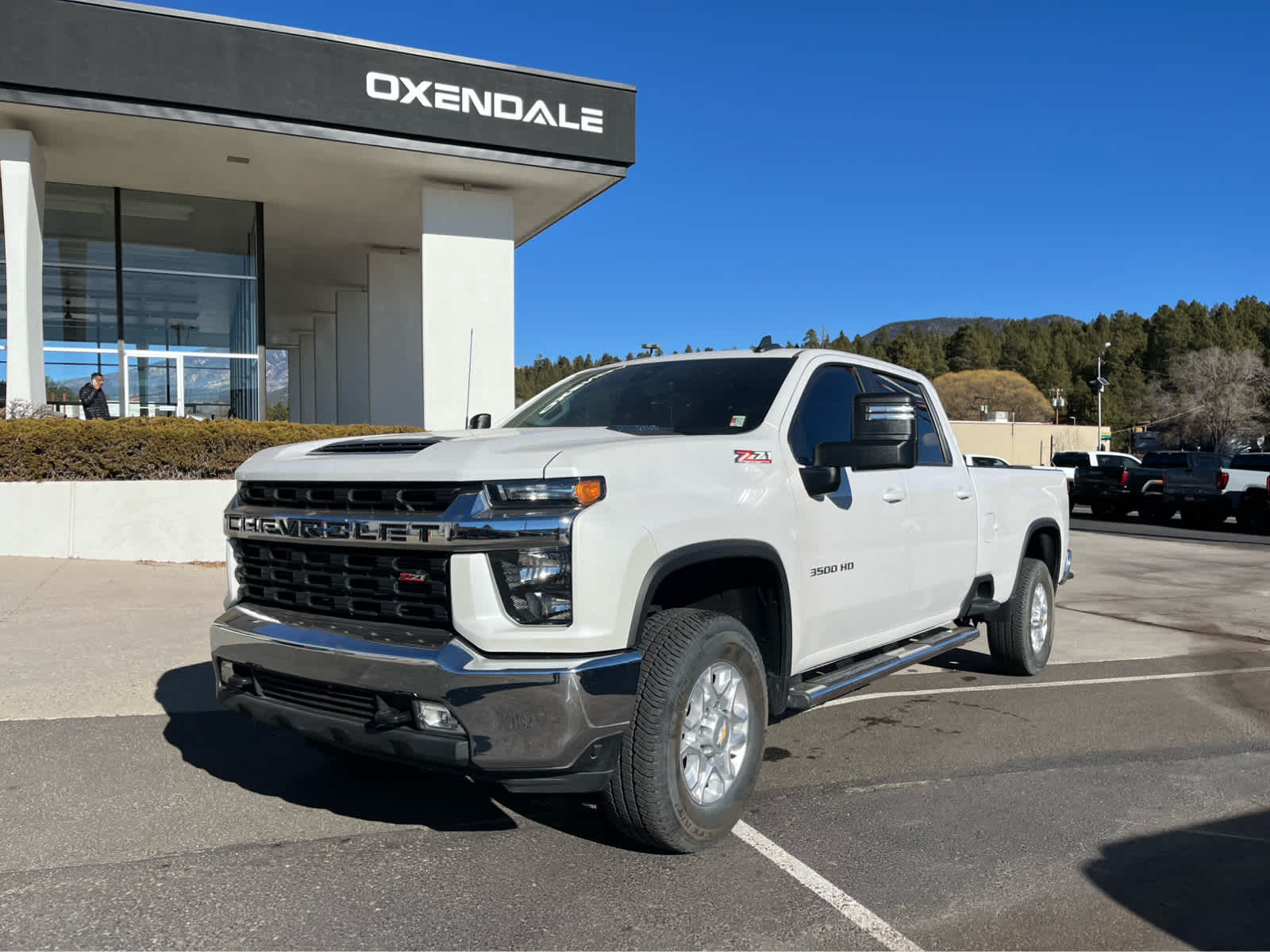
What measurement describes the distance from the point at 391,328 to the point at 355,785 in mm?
18557

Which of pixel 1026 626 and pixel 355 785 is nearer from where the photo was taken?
pixel 355 785

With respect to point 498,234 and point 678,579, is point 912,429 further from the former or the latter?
point 498,234

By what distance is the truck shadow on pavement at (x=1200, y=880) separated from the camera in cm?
330

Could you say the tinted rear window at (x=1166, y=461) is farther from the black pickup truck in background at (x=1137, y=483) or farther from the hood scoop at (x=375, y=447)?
the hood scoop at (x=375, y=447)

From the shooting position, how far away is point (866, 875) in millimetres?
3689

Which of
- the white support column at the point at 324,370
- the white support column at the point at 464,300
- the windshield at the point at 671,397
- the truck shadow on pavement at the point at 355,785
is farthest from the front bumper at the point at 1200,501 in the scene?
the truck shadow on pavement at the point at 355,785

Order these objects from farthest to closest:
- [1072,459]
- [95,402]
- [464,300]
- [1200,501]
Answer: [1072,459] → [1200,501] → [464,300] → [95,402]

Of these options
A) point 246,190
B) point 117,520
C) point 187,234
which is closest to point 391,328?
point 187,234

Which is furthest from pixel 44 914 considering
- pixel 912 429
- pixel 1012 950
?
pixel 912 429

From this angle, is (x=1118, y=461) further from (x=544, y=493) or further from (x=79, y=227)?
(x=544, y=493)

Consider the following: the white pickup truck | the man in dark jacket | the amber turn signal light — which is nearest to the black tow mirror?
the white pickup truck

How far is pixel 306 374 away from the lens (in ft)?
107

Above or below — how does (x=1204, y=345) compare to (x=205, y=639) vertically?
above

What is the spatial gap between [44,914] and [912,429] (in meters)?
3.66
